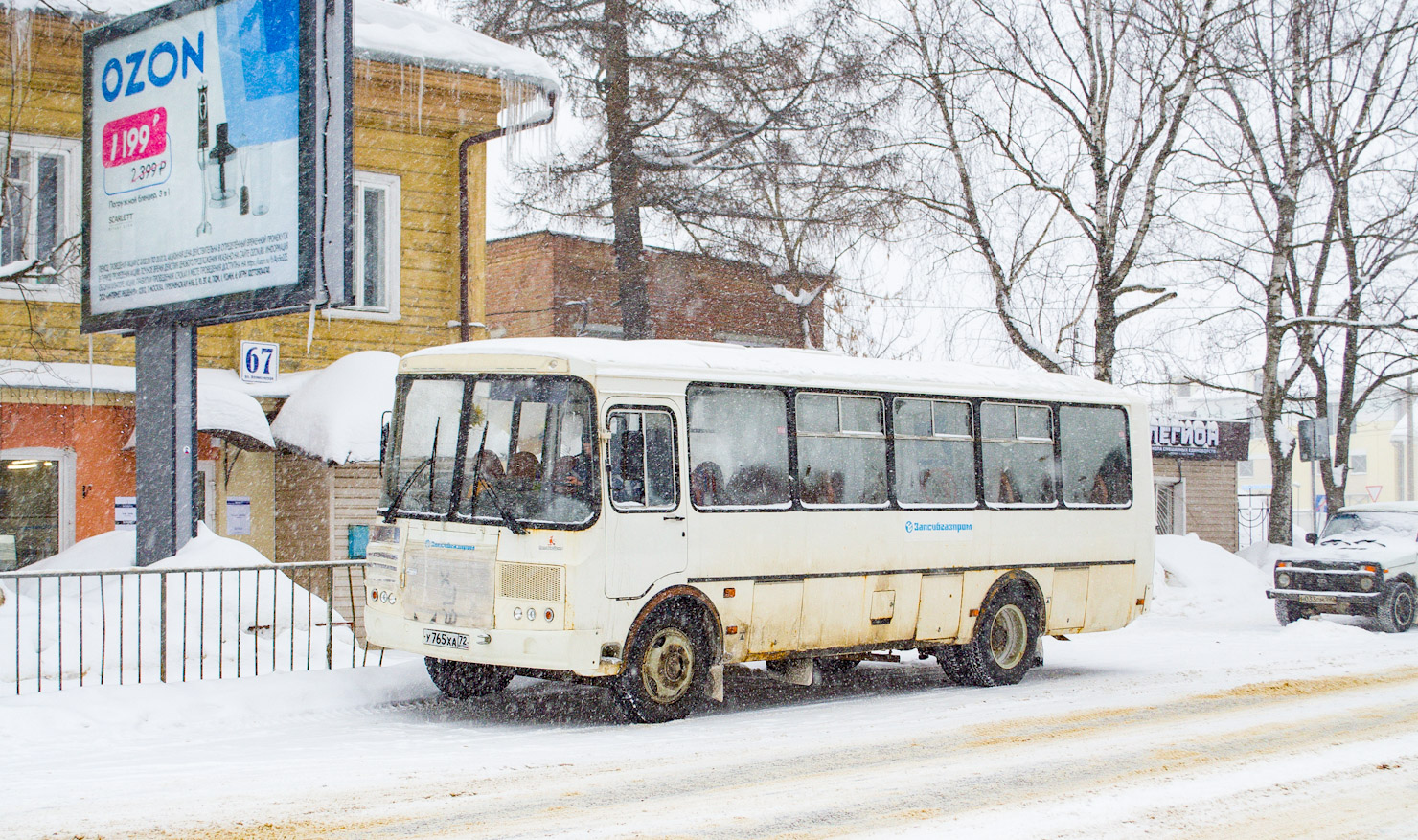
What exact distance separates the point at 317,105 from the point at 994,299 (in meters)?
14.8

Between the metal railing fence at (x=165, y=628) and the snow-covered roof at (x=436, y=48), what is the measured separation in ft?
26.9

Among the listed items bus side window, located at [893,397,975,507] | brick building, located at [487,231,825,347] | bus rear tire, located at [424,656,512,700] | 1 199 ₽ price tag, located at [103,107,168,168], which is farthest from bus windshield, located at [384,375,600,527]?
brick building, located at [487,231,825,347]

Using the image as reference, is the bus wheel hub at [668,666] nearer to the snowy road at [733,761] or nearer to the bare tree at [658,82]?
the snowy road at [733,761]

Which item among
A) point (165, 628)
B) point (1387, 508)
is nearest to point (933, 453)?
point (165, 628)

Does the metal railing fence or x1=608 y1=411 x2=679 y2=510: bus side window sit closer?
x1=608 y1=411 x2=679 y2=510: bus side window

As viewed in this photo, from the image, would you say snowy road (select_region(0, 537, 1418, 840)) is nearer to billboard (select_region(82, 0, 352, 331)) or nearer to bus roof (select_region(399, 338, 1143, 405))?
bus roof (select_region(399, 338, 1143, 405))

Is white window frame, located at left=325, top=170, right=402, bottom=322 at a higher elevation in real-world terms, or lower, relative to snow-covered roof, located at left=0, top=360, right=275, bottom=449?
higher

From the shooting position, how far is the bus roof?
33.9 ft

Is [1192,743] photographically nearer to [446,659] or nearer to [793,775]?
[793,775]

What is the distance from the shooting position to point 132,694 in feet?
32.4

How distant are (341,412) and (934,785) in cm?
1080

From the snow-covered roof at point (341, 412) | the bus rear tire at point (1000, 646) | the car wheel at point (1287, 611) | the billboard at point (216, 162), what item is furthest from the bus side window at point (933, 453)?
the car wheel at point (1287, 611)

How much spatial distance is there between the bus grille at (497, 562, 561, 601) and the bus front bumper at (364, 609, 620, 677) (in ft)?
0.86

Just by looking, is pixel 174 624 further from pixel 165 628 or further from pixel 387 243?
pixel 387 243
